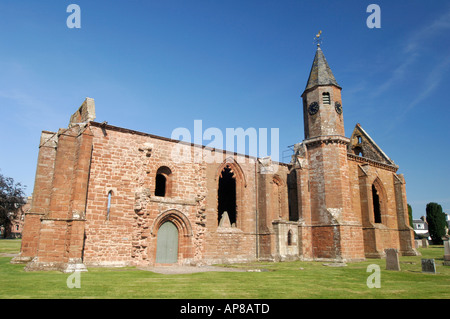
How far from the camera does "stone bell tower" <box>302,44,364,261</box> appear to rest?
20484 mm

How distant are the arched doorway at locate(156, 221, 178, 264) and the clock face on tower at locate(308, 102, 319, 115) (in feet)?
42.0

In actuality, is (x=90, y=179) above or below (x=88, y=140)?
below

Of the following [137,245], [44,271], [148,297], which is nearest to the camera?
[148,297]

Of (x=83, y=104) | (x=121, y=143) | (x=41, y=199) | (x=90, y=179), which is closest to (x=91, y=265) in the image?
(x=90, y=179)

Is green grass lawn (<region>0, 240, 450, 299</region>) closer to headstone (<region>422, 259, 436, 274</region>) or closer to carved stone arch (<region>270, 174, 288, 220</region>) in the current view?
headstone (<region>422, 259, 436, 274</region>)

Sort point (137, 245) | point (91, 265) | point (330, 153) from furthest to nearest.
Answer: point (330, 153) → point (137, 245) → point (91, 265)

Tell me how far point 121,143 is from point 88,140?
2015 mm

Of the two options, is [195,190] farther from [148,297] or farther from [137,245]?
[148,297]

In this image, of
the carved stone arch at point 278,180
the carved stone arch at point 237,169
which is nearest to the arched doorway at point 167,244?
the carved stone arch at point 237,169

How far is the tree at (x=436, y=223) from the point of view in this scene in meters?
46.1

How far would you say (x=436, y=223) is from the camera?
4616cm

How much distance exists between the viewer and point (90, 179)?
15.0 meters

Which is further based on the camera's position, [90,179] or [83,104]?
[83,104]

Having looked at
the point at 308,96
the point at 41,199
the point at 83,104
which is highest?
the point at 308,96
